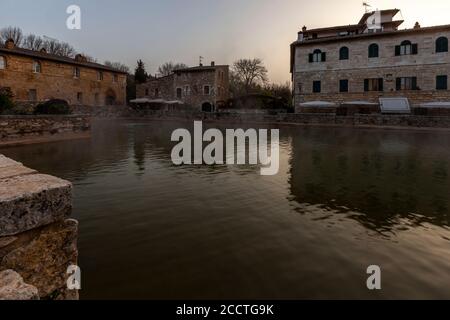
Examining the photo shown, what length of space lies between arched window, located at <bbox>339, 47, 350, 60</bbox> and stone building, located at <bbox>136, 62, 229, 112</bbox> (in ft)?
63.0

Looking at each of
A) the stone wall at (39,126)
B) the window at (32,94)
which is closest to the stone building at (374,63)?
the stone wall at (39,126)

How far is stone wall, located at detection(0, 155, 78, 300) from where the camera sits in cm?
233

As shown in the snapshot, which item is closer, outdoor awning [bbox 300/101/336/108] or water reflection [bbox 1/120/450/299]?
water reflection [bbox 1/120/450/299]

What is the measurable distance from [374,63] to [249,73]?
123 feet

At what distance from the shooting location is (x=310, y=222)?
19.4ft

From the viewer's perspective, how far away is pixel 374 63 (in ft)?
116

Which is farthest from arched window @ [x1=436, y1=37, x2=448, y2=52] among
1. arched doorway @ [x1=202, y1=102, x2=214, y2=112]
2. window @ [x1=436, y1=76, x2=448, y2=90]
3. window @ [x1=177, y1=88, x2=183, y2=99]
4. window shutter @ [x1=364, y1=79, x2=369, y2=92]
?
window @ [x1=177, y1=88, x2=183, y2=99]

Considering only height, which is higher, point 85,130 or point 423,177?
point 85,130

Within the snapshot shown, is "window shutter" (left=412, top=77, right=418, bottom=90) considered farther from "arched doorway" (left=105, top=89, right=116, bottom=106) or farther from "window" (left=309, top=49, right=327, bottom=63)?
"arched doorway" (left=105, top=89, right=116, bottom=106)

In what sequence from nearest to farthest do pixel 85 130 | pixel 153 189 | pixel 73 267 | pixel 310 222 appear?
pixel 73 267, pixel 310 222, pixel 153 189, pixel 85 130

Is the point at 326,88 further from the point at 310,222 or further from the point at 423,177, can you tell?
the point at 310,222

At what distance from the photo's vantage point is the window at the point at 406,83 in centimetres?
3366

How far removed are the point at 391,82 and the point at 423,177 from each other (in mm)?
28895

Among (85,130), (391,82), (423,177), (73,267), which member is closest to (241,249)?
(73,267)
